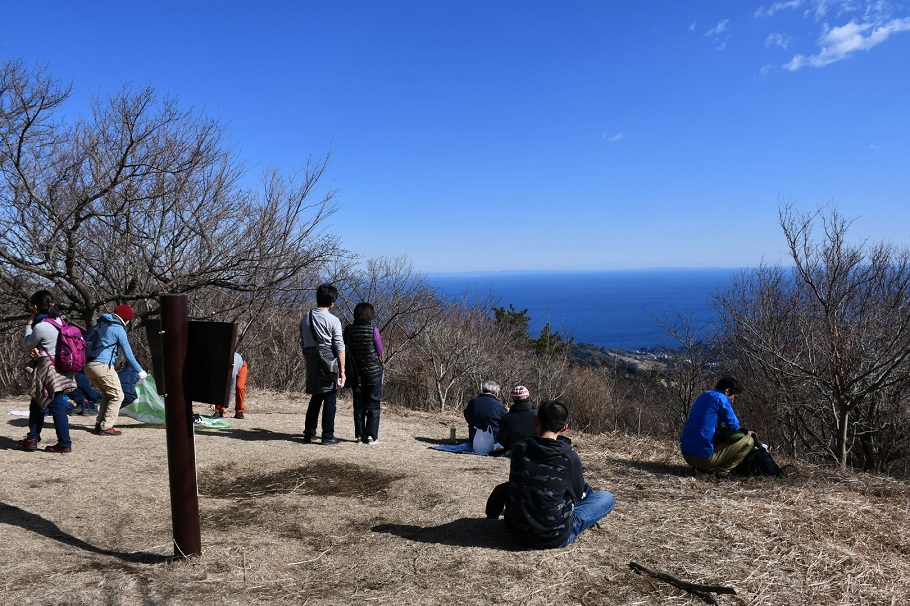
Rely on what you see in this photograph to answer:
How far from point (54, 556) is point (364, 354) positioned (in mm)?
4125

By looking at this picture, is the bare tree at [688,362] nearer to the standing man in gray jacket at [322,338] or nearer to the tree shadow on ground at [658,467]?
the tree shadow on ground at [658,467]

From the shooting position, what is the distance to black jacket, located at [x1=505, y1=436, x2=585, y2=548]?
4.16m

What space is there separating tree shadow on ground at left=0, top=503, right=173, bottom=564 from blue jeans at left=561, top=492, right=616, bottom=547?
107 inches

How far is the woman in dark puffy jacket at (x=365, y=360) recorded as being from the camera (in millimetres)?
7777

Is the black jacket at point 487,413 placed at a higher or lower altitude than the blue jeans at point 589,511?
higher

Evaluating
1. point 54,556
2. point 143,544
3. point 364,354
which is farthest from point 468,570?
point 364,354

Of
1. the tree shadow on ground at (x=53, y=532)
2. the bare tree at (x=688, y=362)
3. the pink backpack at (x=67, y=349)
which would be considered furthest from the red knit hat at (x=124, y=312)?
the bare tree at (x=688, y=362)

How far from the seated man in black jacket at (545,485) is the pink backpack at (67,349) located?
4.86 meters

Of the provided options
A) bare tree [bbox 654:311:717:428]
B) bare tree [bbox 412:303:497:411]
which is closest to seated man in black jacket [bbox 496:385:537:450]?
bare tree [bbox 412:303:497:411]

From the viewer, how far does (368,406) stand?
796 cm

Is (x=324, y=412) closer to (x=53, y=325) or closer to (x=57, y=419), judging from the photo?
(x=57, y=419)

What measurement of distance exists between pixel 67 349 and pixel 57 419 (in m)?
0.72

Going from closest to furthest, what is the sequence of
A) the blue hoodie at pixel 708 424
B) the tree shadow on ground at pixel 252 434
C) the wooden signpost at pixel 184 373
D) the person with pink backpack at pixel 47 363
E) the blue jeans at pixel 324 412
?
the wooden signpost at pixel 184 373
the person with pink backpack at pixel 47 363
the blue hoodie at pixel 708 424
the blue jeans at pixel 324 412
the tree shadow on ground at pixel 252 434

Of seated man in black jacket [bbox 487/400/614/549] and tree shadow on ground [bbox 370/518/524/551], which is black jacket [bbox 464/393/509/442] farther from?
seated man in black jacket [bbox 487/400/614/549]
